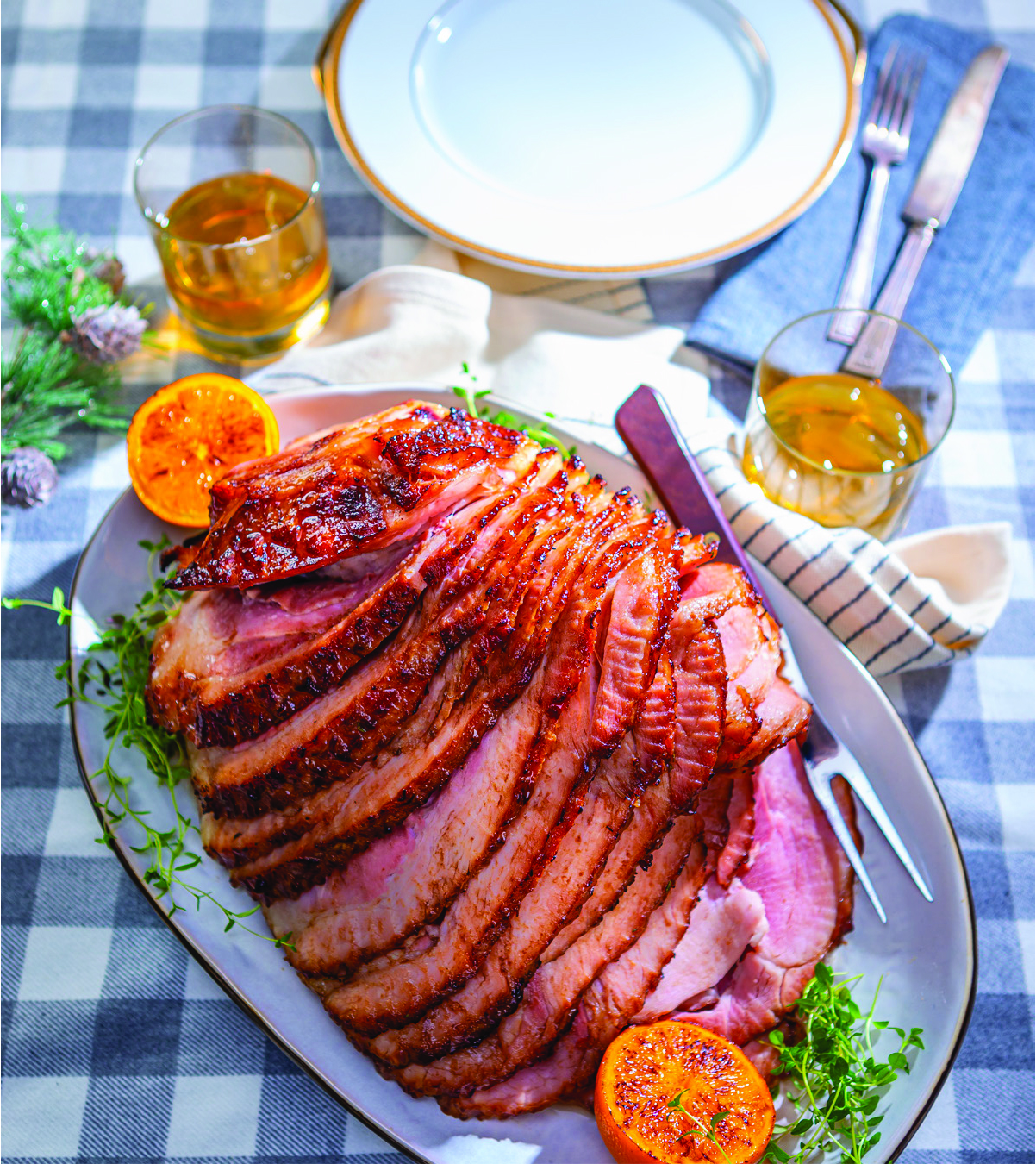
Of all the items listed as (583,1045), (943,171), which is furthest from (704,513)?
(943,171)

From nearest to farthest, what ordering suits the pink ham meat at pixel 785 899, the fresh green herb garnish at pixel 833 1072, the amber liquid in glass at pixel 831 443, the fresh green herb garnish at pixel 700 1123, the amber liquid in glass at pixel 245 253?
the fresh green herb garnish at pixel 700 1123 → the fresh green herb garnish at pixel 833 1072 → the pink ham meat at pixel 785 899 → the amber liquid in glass at pixel 831 443 → the amber liquid in glass at pixel 245 253

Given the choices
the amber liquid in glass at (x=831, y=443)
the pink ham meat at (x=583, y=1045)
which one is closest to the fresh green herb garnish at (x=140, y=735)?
the pink ham meat at (x=583, y=1045)

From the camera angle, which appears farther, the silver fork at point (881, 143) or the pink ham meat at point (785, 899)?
the silver fork at point (881, 143)

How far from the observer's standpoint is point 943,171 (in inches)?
131

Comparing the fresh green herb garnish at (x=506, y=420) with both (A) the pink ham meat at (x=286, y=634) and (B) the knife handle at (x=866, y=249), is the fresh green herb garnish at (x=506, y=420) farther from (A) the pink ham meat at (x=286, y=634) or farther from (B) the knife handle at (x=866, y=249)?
(B) the knife handle at (x=866, y=249)

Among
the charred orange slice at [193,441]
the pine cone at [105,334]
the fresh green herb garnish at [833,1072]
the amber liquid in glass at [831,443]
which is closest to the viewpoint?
the fresh green herb garnish at [833,1072]

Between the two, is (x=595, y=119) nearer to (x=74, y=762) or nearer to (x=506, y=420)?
(x=506, y=420)

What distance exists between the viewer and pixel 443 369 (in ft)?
10.5

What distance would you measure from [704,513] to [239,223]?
170 centimetres

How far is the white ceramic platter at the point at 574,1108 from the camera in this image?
6.98 feet

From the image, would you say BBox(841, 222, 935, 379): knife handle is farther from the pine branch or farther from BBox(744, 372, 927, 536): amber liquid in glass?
the pine branch

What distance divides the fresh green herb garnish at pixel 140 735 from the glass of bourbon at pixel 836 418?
162 centimetres

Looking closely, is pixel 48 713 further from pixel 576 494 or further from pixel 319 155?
pixel 319 155

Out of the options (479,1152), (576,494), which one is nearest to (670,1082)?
(479,1152)
